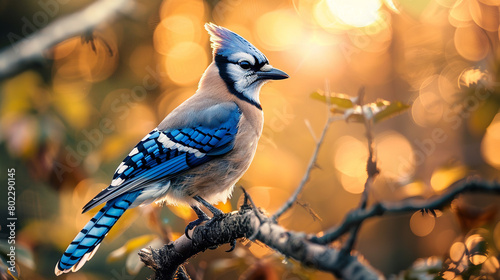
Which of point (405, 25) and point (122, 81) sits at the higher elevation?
point (122, 81)

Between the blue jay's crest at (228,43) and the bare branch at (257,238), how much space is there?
1073 mm

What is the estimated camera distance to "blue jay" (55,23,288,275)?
2.23 metres

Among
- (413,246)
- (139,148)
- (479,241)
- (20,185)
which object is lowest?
(413,246)

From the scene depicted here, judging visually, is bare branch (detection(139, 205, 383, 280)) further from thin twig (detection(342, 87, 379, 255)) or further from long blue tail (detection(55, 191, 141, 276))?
long blue tail (detection(55, 191, 141, 276))

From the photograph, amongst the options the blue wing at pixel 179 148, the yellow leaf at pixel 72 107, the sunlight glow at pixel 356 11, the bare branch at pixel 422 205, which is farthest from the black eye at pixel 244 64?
the bare branch at pixel 422 205

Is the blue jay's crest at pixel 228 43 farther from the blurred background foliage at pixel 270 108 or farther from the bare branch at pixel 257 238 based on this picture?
the bare branch at pixel 257 238

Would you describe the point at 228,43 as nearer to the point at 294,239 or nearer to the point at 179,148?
the point at 179,148

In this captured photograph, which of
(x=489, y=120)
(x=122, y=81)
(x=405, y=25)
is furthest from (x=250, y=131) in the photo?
(x=405, y=25)

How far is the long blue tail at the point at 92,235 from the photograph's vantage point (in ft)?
6.36

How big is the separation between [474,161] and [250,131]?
1.58 m

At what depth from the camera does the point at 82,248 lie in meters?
1.98

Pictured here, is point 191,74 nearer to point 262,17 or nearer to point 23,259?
point 262,17

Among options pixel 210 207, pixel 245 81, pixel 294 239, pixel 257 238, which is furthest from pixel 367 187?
pixel 245 81

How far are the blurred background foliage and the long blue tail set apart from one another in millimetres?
60
